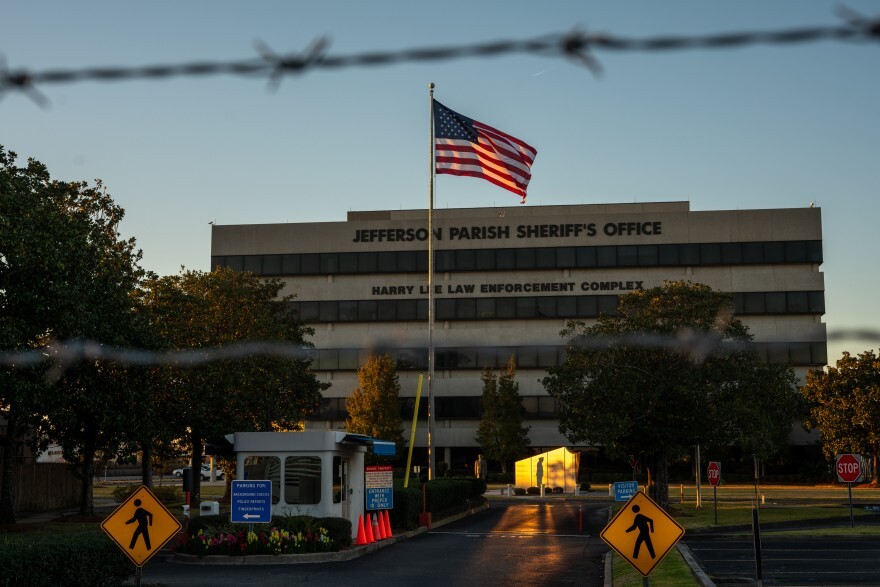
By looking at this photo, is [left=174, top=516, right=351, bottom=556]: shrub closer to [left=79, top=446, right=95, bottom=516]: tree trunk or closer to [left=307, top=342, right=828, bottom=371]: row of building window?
[left=79, top=446, right=95, bottom=516]: tree trunk

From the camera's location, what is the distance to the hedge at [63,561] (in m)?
14.8

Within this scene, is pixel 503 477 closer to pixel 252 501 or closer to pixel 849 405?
pixel 849 405

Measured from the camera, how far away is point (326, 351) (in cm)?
8275

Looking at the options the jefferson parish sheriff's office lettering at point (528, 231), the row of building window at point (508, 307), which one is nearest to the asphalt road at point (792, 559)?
the row of building window at point (508, 307)

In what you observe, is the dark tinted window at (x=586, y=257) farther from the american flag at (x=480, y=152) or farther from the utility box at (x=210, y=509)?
the utility box at (x=210, y=509)

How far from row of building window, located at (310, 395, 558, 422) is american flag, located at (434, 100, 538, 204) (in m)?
41.8

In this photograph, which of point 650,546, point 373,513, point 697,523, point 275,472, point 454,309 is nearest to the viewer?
point 650,546

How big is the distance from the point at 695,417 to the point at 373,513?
15912 millimetres

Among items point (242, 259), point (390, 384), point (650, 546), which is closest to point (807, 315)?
point (390, 384)

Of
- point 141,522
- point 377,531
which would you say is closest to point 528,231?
point 377,531

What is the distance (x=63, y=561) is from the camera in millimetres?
15828

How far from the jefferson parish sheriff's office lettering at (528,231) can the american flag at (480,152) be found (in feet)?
137

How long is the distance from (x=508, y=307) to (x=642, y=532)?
222 ft

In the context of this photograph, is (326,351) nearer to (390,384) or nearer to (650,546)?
(390,384)
